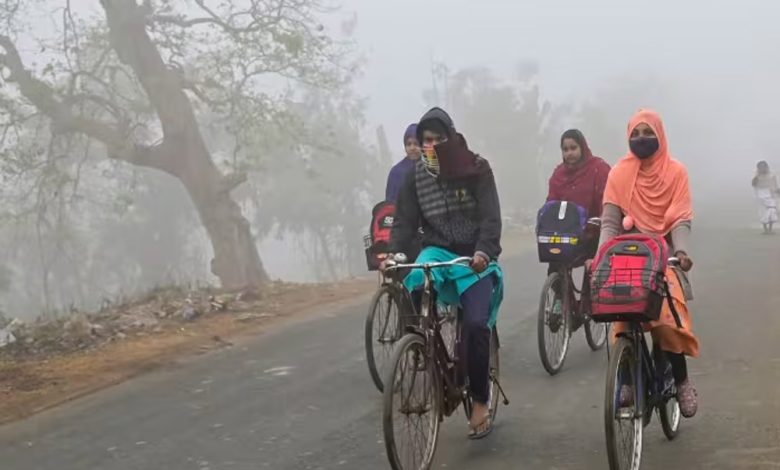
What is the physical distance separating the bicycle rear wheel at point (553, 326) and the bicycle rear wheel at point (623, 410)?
2.34m

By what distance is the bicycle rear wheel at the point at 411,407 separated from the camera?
396 centimetres

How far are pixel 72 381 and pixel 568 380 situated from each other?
437 cm

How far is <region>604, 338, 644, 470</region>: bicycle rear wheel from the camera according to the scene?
3797mm

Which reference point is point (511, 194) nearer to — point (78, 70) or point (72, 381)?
point (78, 70)

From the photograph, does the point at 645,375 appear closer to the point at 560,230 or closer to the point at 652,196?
the point at 652,196

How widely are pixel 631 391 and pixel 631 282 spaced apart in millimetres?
545

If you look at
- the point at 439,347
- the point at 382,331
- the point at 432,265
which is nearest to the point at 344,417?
the point at 382,331

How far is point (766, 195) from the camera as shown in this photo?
18.3 m

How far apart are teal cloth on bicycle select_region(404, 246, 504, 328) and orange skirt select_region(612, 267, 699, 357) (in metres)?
0.82

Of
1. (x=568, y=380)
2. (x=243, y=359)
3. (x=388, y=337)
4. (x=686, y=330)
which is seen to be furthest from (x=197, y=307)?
(x=686, y=330)

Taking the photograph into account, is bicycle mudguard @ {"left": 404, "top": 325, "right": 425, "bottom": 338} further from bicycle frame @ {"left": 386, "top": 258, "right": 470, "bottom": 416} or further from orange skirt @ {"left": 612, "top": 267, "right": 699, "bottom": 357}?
orange skirt @ {"left": 612, "top": 267, "right": 699, "bottom": 357}

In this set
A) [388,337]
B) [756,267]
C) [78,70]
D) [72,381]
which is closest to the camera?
[388,337]

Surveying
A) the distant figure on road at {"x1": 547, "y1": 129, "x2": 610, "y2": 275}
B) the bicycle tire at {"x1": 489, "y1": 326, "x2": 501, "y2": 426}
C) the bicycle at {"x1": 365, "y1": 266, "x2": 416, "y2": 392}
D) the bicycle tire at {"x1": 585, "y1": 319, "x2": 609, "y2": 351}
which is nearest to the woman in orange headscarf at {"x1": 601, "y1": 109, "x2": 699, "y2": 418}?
the bicycle tire at {"x1": 489, "y1": 326, "x2": 501, "y2": 426}

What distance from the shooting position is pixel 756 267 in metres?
12.2
